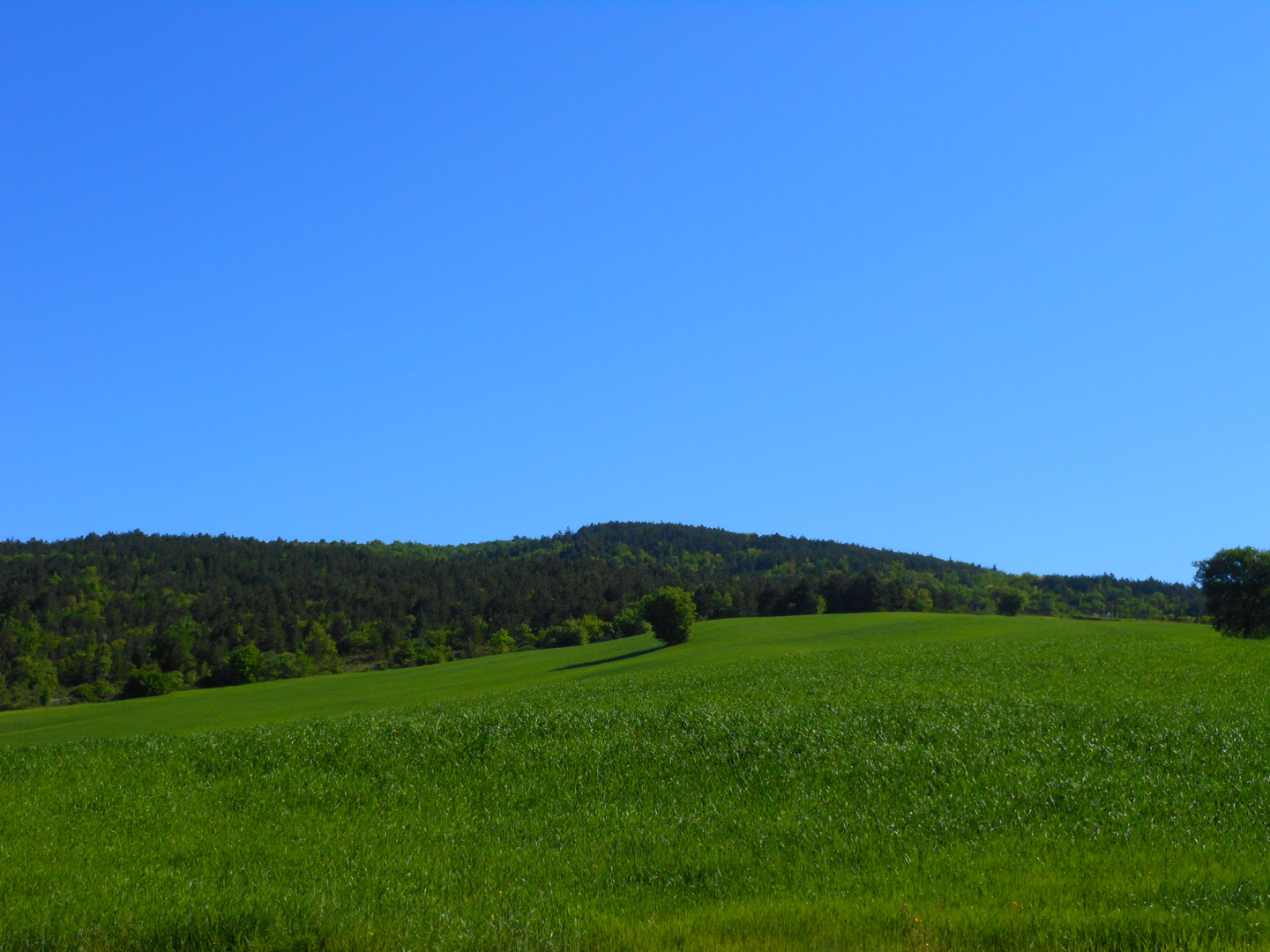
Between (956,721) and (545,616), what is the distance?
15307 cm

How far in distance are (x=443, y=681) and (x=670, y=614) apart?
25.9 m

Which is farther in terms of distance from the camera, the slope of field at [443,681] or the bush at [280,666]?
the bush at [280,666]

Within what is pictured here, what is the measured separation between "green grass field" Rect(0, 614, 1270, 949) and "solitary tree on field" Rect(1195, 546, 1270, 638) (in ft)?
158

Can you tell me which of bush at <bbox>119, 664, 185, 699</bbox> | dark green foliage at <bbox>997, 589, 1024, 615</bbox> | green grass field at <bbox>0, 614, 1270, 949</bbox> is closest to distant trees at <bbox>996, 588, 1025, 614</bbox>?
dark green foliage at <bbox>997, 589, 1024, 615</bbox>

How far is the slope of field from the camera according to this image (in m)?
55.0

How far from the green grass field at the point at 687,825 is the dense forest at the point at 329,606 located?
10653cm

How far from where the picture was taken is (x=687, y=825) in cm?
1412

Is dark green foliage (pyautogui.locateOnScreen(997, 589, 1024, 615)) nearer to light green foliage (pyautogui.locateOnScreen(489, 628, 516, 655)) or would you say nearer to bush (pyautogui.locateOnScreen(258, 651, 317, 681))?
light green foliage (pyautogui.locateOnScreen(489, 628, 516, 655))

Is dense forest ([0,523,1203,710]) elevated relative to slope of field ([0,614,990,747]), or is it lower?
elevated

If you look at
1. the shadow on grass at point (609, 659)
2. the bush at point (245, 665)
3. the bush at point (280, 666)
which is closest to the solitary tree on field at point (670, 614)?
the shadow on grass at point (609, 659)

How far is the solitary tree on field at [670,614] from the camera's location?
87.0 metres

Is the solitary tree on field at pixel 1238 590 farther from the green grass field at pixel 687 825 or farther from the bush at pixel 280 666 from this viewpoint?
the bush at pixel 280 666

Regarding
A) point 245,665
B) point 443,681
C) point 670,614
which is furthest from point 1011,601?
point 245,665

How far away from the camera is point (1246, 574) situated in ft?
221
